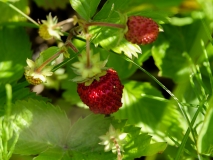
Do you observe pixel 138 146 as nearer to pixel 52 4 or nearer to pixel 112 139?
pixel 112 139

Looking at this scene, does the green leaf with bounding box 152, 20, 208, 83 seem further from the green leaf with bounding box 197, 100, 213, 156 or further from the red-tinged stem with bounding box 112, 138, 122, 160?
the red-tinged stem with bounding box 112, 138, 122, 160

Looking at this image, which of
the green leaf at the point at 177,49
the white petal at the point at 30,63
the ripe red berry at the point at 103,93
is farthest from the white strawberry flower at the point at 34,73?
the green leaf at the point at 177,49

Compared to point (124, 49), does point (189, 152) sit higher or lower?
lower

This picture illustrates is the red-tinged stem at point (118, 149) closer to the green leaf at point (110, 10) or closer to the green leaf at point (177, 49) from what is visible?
the green leaf at point (110, 10)

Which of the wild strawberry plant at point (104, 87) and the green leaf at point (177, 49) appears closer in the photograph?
the wild strawberry plant at point (104, 87)

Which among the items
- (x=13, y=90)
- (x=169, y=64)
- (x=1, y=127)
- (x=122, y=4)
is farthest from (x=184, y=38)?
(x=1, y=127)

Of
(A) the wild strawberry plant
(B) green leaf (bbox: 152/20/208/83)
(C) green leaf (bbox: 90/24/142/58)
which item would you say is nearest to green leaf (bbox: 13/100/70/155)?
(A) the wild strawberry plant

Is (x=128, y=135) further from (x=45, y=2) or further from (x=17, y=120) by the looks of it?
(x=45, y=2)

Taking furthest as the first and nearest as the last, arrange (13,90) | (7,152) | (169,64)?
(169,64), (13,90), (7,152)
